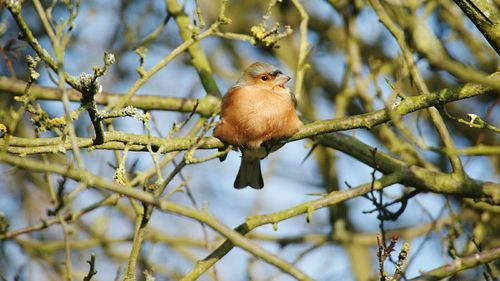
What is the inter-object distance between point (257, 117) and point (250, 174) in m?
1.00

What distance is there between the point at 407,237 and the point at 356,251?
71 cm

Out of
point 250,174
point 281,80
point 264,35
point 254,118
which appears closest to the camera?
point 264,35

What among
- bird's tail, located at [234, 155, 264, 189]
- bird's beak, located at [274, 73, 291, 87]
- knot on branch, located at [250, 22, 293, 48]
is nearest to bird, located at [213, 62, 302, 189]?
bird's beak, located at [274, 73, 291, 87]

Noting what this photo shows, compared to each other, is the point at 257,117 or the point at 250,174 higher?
the point at 250,174

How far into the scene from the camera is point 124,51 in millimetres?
7215

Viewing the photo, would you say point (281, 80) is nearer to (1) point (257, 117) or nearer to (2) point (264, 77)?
(2) point (264, 77)

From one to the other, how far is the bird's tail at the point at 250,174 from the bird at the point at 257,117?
0.27 metres

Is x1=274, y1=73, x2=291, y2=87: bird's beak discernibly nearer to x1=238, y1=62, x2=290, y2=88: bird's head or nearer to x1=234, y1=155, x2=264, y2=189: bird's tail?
x1=238, y1=62, x2=290, y2=88: bird's head

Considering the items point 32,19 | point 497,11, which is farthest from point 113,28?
point 497,11

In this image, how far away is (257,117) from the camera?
520cm

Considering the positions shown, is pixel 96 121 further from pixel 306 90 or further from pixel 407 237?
pixel 306 90

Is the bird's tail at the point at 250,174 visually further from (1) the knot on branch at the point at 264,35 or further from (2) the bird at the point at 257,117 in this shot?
(1) the knot on branch at the point at 264,35

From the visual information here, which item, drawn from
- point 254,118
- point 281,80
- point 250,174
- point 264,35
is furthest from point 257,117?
point 250,174

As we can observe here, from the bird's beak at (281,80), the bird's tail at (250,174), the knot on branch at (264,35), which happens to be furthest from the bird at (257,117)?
the knot on branch at (264,35)
